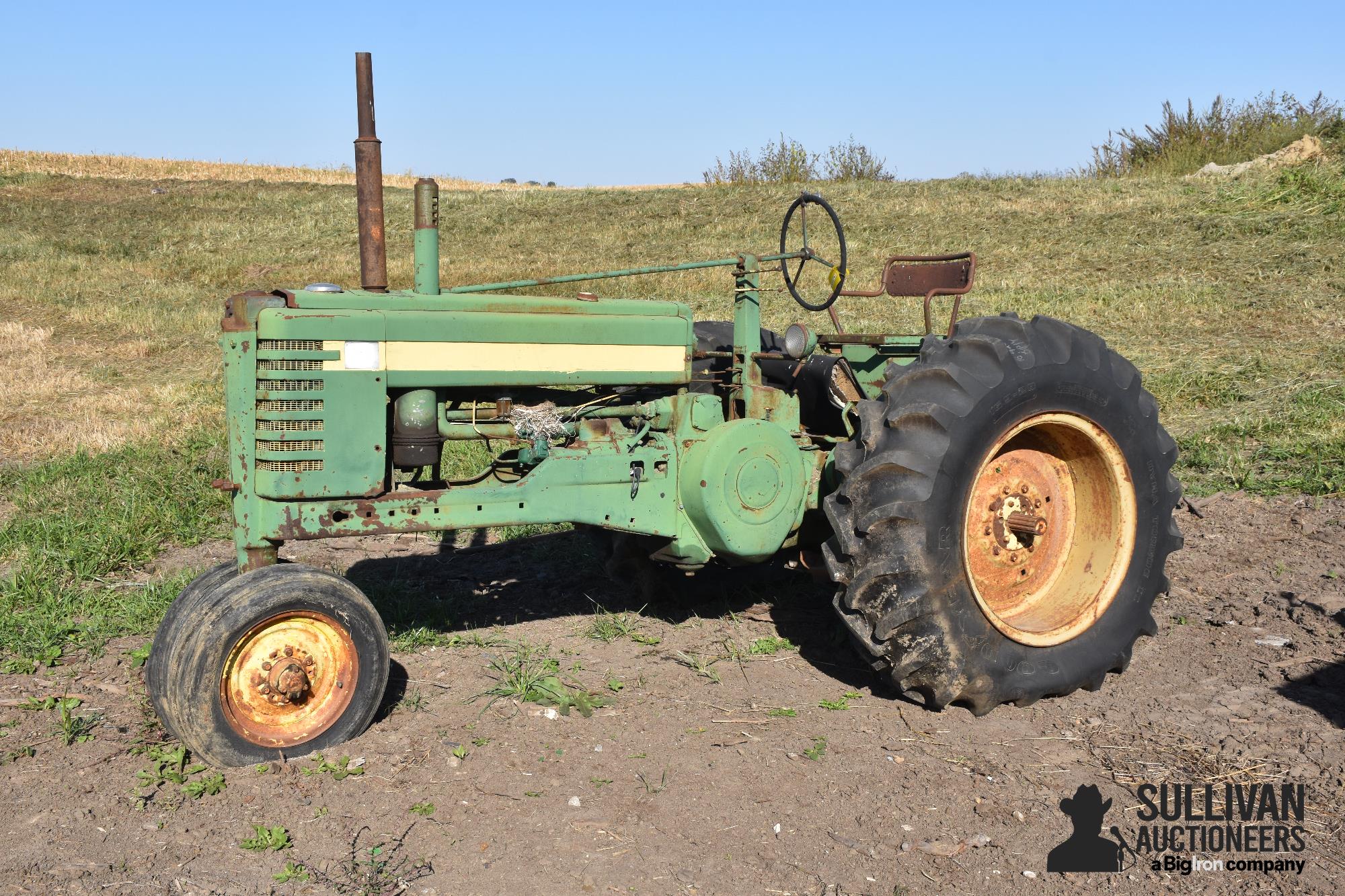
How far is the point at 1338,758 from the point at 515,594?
3.55m

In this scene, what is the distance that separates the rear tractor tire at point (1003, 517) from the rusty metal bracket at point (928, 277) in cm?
64

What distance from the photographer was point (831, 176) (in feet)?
73.7

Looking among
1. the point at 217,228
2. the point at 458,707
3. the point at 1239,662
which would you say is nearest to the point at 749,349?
the point at 458,707

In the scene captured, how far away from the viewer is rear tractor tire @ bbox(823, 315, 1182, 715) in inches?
154

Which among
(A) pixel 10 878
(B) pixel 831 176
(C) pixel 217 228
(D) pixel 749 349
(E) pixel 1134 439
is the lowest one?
(A) pixel 10 878

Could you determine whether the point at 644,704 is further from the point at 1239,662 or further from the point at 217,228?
the point at 217,228

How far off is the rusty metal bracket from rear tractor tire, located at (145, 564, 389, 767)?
2.60 m

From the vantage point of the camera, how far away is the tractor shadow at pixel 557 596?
16.1 ft

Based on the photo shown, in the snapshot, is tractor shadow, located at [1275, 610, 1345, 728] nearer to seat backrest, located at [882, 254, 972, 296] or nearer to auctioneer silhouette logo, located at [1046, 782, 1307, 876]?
auctioneer silhouette logo, located at [1046, 782, 1307, 876]

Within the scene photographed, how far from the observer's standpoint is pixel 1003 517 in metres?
4.49

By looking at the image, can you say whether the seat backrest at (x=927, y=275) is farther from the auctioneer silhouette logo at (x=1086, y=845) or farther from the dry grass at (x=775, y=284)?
the auctioneer silhouette logo at (x=1086, y=845)

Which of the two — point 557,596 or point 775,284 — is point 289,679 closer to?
point 557,596

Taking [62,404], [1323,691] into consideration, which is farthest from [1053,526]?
[62,404]

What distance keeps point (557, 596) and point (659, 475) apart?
1384 millimetres
